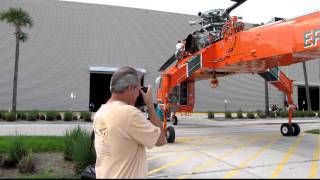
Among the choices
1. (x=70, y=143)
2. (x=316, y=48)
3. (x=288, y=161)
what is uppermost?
(x=316, y=48)

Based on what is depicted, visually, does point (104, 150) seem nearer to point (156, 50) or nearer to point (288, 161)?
point (288, 161)

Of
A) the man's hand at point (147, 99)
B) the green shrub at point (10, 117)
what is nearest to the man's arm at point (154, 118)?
the man's hand at point (147, 99)

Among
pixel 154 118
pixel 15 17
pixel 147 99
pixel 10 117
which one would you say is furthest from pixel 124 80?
pixel 15 17

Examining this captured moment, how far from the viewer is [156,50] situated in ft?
148

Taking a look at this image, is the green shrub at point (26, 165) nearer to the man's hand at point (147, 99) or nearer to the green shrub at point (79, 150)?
the green shrub at point (79, 150)

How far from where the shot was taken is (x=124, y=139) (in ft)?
8.57

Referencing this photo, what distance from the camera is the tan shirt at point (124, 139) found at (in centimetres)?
258

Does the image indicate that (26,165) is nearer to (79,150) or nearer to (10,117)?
(79,150)

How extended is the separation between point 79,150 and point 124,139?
4.37 meters

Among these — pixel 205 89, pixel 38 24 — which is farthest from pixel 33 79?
pixel 205 89

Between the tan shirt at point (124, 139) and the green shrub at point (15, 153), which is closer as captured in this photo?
the tan shirt at point (124, 139)

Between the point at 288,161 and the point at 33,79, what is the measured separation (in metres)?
35.4

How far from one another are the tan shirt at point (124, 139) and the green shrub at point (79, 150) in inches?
150

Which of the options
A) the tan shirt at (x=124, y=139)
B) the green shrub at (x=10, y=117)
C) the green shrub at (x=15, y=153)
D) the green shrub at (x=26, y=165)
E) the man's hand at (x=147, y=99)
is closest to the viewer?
the tan shirt at (x=124, y=139)
